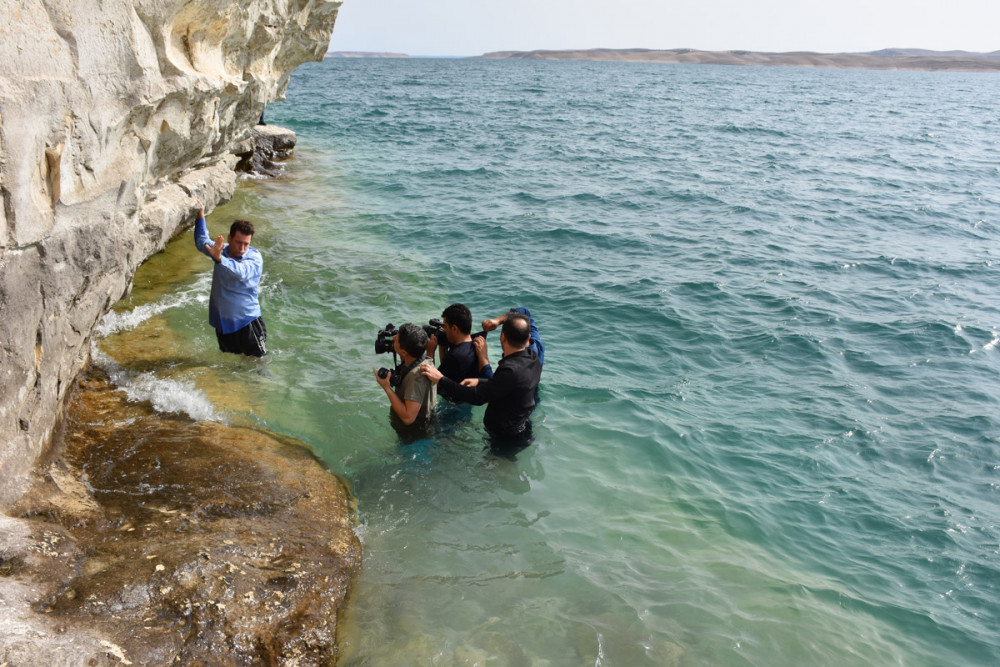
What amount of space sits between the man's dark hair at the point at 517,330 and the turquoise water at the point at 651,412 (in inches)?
58.3

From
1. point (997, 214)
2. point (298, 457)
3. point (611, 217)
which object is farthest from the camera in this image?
point (997, 214)

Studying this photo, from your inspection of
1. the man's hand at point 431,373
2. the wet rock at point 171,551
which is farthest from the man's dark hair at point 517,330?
the wet rock at point 171,551

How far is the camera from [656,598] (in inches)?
206

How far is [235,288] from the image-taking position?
22.9 feet

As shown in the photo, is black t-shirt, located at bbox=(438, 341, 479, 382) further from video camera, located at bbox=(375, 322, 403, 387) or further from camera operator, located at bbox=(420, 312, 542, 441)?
video camera, located at bbox=(375, 322, 403, 387)

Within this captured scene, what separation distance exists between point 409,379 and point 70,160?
2.98m

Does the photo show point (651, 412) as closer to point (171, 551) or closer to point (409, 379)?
point (409, 379)

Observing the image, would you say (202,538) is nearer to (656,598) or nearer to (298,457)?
(298,457)

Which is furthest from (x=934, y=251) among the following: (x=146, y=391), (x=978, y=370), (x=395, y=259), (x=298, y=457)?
(x=146, y=391)

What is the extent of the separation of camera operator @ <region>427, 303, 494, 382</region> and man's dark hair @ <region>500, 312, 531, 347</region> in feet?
1.40

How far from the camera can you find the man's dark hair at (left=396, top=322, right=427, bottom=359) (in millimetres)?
5676

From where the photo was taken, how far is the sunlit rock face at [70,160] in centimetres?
425

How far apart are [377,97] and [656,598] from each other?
47.4 m

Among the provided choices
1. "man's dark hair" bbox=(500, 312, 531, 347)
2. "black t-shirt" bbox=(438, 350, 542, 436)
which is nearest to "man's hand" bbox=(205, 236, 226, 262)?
"black t-shirt" bbox=(438, 350, 542, 436)
